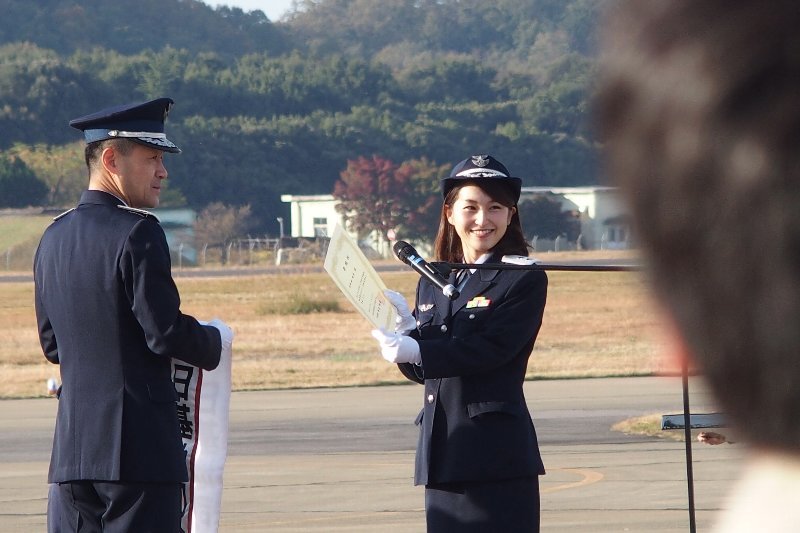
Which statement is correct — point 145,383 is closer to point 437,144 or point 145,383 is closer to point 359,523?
point 359,523

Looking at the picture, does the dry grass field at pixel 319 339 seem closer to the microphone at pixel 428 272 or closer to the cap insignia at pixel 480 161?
the cap insignia at pixel 480 161

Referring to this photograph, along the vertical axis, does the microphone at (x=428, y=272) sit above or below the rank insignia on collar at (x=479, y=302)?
above

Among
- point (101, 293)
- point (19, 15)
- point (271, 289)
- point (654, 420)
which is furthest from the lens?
point (19, 15)

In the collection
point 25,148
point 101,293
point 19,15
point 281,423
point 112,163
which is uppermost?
point 19,15

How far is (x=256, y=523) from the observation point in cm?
852

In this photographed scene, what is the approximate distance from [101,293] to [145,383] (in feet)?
0.89

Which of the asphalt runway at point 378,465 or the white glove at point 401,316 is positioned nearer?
the white glove at point 401,316

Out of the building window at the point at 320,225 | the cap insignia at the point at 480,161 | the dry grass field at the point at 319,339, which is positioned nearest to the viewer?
the cap insignia at the point at 480,161

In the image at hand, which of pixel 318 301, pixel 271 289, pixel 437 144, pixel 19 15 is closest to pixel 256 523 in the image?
pixel 318 301

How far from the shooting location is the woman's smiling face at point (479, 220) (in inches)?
167

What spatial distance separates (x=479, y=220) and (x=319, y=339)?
2257cm

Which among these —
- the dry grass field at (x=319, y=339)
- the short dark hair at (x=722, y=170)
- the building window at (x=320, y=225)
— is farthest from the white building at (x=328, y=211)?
the short dark hair at (x=722, y=170)

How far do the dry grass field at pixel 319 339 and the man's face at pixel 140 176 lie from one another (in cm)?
552

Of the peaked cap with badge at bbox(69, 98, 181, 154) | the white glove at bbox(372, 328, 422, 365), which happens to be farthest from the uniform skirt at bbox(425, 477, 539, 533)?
the peaked cap with badge at bbox(69, 98, 181, 154)
